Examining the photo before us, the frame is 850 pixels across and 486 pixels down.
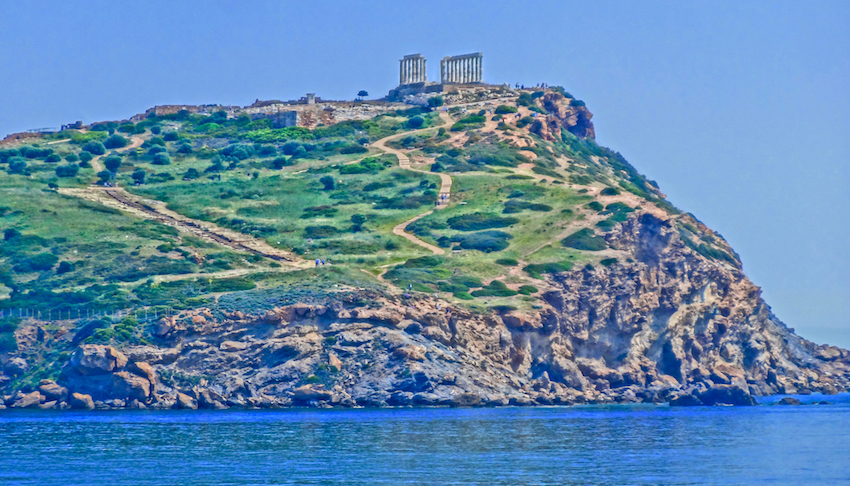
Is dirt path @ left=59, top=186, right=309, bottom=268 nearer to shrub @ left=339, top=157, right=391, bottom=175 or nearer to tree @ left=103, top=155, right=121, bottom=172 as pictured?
tree @ left=103, top=155, right=121, bottom=172

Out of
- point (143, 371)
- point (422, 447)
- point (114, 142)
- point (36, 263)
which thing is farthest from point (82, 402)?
point (114, 142)

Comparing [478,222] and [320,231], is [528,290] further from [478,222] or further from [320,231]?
[320,231]

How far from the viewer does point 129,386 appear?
89.2 metres

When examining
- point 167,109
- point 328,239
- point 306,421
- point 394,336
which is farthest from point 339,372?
point 167,109

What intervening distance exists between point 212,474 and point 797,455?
27.7 metres

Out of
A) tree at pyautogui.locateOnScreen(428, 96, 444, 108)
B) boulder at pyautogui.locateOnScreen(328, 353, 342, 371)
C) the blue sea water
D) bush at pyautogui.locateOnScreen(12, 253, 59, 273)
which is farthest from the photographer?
tree at pyautogui.locateOnScreen(428, 96, 444, 108)

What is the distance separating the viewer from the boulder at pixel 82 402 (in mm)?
89188

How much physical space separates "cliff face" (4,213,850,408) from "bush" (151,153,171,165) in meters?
61.4

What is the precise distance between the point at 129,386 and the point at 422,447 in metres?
31.0

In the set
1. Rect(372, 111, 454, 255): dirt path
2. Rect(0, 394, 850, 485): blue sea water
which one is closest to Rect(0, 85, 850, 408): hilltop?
Rect(372, 111, 454, 255): dirt path

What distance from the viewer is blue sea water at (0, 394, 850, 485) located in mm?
56625

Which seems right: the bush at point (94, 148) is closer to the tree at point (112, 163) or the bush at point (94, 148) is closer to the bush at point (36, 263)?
the tree at point (112, 163)

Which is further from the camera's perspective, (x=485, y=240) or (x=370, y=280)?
(x=485, y=240)

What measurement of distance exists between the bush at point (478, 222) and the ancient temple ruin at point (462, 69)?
53.4 meters
